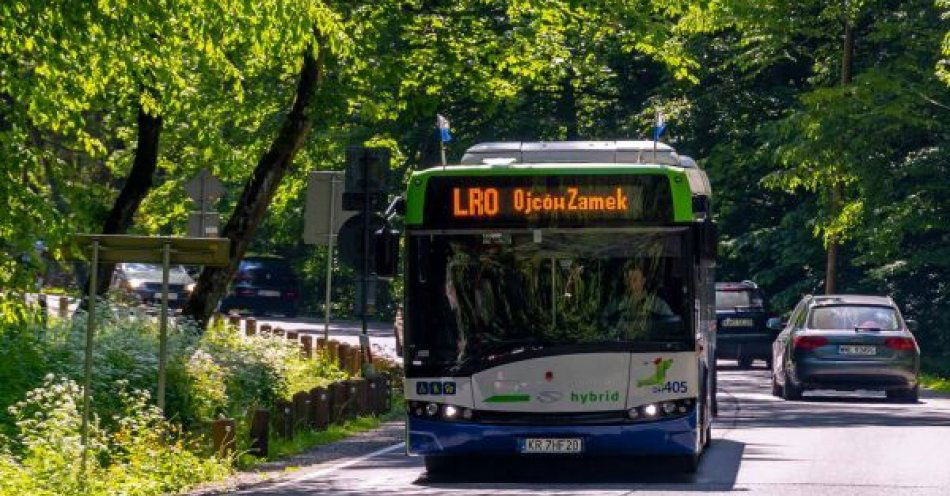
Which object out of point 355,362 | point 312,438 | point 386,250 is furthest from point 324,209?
point 386,250

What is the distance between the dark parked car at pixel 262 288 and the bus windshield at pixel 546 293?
45.2 m

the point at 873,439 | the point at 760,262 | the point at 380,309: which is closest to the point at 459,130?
the point at 760,262

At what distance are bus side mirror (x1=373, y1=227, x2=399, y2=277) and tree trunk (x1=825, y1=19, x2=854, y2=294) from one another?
91.3ft

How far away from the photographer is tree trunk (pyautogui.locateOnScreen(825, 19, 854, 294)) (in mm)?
45406

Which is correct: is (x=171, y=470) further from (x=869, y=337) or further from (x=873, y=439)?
(x=869, y=337)

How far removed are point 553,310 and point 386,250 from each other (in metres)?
1.46

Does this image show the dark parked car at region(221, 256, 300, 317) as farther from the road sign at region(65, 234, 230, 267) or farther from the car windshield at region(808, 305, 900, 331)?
the road sign at region(65, 234, 230, 267)

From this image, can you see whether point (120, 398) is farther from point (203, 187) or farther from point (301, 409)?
point (203, 187)

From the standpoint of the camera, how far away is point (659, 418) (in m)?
18.4

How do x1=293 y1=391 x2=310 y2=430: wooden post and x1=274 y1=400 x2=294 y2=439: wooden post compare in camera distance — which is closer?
x1=274 y1=400 x2=294 y2=439: wooden post

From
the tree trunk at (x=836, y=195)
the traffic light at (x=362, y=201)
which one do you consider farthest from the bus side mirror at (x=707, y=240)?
the tree trunk at (x=836, y=195)

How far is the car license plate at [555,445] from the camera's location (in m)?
18.3

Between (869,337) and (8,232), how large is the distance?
57.8 ft

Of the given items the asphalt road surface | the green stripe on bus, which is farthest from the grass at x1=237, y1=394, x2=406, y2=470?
the green stripe on bus
